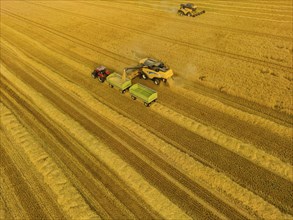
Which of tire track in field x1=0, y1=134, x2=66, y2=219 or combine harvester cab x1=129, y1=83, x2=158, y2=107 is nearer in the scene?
tire track in field x1=0, y1=134, x2=66, y2=219

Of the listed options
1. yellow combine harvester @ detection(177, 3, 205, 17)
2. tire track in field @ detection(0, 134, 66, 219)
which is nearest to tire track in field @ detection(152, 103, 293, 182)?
tire track in field @ detection(0, 134, 66, 219)

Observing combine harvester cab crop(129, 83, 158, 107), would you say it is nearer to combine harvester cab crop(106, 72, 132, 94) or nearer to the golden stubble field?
the golden stubble field

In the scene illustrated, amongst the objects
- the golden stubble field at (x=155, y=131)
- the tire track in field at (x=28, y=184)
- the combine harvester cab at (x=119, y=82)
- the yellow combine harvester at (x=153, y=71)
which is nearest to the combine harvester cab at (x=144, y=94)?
the golden stubble field at (x=155, y=131)

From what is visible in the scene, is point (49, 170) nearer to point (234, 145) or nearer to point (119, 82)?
point (119, 82)

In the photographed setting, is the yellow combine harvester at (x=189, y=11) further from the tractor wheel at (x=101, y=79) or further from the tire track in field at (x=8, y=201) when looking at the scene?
the tire track in field at (x=8, y=201)

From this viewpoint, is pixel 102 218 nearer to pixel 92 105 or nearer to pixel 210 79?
pixel 92 105

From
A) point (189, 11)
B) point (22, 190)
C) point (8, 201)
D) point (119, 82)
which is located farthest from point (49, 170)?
point (189, 11)

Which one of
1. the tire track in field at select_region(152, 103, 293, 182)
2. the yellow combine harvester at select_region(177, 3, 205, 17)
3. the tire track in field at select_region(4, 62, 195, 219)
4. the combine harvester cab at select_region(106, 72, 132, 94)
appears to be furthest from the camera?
the yellow combine harvester at select_region(177, 3, 205, 17)
